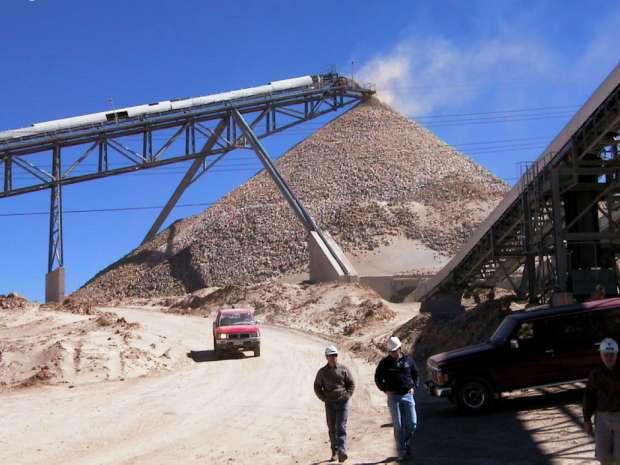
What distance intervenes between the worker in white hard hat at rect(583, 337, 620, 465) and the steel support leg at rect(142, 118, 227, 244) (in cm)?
5483

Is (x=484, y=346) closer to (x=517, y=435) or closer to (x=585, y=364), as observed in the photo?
(x=585, y=364)

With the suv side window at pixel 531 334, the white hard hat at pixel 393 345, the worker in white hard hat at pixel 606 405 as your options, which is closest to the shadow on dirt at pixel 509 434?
the suv side window at pixel 531 334

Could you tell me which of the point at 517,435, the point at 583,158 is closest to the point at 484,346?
the point at 517,435

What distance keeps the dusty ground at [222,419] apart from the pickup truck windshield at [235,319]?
143 cm

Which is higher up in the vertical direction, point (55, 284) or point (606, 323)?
point (55, 284)

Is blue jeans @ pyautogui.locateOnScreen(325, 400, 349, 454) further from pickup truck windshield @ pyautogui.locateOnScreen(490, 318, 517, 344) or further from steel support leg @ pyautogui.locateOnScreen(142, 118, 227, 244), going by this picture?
steel support leg @ pyautogui.locateOnScreen(142, 118, 227, 244)

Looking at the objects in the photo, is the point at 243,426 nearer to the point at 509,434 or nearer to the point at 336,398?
the point at 336,398

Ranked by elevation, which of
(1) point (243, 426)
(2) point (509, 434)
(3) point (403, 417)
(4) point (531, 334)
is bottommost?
(1) point (243, 426)

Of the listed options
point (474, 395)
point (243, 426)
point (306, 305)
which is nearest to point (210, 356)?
point (243, 426)

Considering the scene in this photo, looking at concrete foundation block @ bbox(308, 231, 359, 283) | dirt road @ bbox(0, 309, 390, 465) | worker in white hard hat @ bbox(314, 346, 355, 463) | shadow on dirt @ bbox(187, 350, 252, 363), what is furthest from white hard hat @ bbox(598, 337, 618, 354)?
concrete foundation block @ bbox(308, 231, 359, 283)

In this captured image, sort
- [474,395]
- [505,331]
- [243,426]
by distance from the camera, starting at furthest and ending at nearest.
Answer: [243,426], [505,331], [474,395]

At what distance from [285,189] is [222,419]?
42675mm

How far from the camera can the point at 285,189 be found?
2210 inches

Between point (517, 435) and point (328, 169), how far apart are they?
69.2 m
